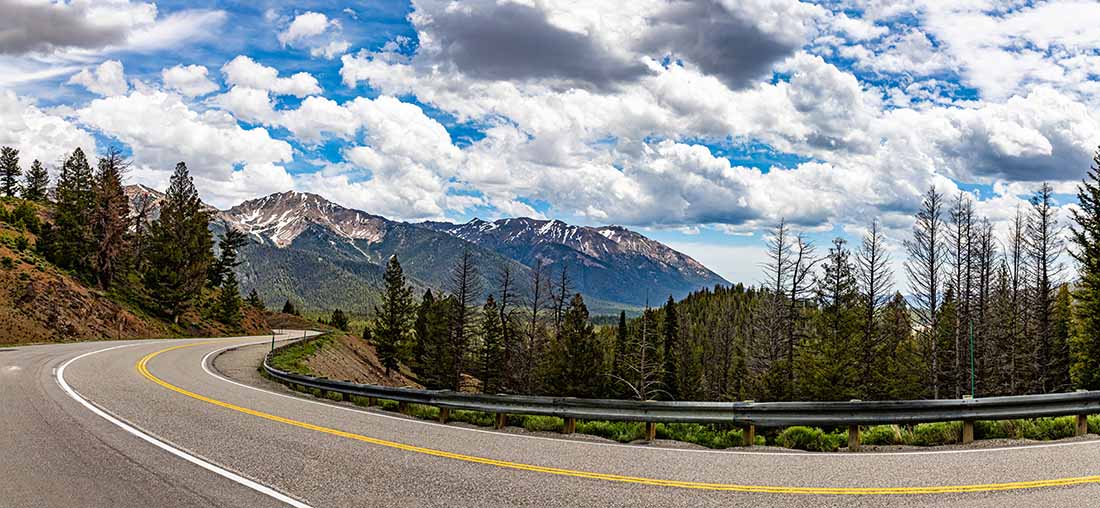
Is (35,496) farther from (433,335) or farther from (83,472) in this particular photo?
(433,335)

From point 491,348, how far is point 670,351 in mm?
20369

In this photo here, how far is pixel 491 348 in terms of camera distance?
58344 millimetres

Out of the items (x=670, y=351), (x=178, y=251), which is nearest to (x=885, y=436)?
(x=670, y=351)

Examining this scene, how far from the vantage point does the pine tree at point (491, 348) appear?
190 ft

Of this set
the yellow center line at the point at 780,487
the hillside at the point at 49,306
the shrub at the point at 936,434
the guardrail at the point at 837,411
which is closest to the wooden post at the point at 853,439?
the guardrail at the point at 837,411

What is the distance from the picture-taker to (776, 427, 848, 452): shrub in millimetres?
11035

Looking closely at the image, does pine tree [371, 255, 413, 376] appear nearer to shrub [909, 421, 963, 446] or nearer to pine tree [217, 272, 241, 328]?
pine tree [217, 272, 241, 328]

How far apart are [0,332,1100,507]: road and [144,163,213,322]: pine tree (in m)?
48.7

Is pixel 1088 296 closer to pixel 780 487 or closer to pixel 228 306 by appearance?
pixel 780 487

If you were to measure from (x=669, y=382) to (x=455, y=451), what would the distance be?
57.8m

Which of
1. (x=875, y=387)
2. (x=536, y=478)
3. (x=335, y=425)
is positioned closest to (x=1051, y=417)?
(x=536, y=478)

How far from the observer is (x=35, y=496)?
7098mm

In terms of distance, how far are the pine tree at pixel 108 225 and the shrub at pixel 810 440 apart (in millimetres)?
59953

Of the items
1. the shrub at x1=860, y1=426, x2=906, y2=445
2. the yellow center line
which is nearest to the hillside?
the yellow center line
